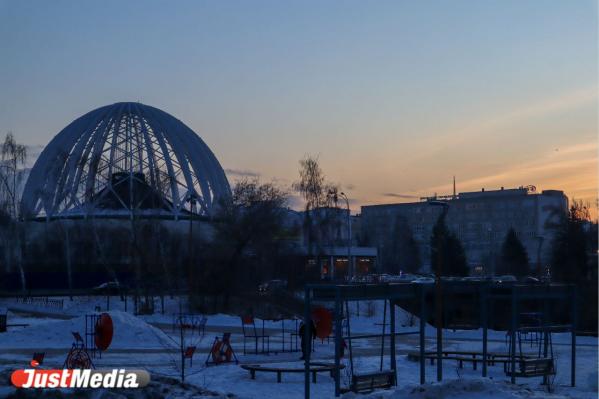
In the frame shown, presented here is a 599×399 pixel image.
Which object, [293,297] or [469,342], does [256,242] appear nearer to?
[293,297]

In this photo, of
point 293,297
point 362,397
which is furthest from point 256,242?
point 362,397

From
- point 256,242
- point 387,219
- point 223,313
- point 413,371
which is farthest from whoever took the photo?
point 387,219

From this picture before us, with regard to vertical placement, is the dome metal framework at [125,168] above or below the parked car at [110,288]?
above

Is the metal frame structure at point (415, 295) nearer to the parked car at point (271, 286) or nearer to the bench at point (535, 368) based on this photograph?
the bench at point (535, 368)

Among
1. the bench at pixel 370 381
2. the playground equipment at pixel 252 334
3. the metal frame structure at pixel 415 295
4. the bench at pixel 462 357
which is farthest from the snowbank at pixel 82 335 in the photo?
the bench at pixel 370 381

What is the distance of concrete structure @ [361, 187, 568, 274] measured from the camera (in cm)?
12925

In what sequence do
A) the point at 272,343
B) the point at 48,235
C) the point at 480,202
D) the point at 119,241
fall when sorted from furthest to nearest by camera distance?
the point at 480,202
the point at 48,235
the point at 119,241
the point at 272,343

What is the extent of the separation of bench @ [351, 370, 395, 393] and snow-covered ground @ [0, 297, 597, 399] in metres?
0.43

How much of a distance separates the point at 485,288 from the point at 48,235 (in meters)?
64.1

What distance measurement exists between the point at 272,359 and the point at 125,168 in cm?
6204

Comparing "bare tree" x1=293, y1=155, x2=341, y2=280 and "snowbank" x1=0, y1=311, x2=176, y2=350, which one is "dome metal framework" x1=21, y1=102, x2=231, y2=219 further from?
"snowbank" x1=0, y1=311, x2=176, y2=350

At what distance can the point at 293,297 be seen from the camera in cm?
5138

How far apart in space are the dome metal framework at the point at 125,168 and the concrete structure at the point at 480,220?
39.5m

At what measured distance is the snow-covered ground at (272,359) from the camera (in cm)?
1600
